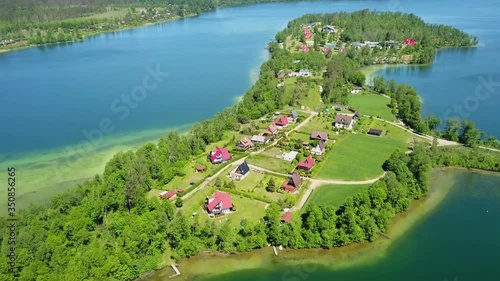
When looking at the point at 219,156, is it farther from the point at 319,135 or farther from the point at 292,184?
the point at 319,135

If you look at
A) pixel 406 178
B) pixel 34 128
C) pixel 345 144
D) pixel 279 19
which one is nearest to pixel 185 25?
pixel 279 19

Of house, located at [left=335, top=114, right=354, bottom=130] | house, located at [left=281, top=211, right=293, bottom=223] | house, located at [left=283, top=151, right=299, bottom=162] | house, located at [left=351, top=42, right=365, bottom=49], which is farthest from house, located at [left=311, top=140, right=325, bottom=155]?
house, located at [left=351, top=42, right=365, bottom=49]


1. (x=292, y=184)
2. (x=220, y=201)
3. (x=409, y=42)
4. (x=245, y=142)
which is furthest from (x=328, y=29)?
(x=220, y=201)

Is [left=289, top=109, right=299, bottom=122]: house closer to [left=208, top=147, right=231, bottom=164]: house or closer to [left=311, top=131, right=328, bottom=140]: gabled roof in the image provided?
[left=311, top=131, right=328, bottom=140]: gabled roof

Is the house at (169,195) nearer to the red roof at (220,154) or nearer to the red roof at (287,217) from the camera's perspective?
the red roof at (220,154)

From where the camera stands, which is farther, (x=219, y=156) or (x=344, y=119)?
(x=344, y=119)

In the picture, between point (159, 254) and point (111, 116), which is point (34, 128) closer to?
point (111, 116)
